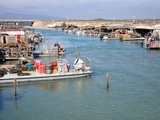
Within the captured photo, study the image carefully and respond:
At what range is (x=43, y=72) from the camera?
3356cm

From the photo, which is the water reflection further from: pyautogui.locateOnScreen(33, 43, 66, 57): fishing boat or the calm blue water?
pyautogui.locateOnScreen(33, 43, 66, 57): fishing boat

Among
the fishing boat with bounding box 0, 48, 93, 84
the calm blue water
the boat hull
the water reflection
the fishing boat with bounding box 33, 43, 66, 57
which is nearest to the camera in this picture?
the calm blue water

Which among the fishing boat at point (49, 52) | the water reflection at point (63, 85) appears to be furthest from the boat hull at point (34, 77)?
the fishing boat at point (49, 52)

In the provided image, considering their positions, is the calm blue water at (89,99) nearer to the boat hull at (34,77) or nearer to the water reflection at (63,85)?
the water reflection at (63,85)

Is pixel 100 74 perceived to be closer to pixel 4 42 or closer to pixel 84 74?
pixel 84 74

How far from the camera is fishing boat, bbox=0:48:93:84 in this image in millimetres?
32219

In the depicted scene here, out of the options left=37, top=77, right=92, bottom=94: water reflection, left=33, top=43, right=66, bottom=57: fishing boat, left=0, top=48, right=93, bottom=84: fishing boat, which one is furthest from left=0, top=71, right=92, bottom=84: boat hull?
left=33, top=43, right=66, bottom=57: fishing boat

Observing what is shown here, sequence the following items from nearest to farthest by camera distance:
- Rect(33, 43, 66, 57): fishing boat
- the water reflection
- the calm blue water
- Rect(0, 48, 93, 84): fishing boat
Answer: the calm blue water < the water reflection < Rect(0, 48, 93, 84): fishing boat < Rect(33, 43, 66, 57): fishing boat

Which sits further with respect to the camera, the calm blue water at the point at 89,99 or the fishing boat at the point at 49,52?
the fishing boat at the point at 49,52

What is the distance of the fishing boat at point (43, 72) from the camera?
106ft

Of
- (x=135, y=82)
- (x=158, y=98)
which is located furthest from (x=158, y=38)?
(x=158, y=98)

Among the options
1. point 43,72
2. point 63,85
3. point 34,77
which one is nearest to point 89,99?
point 63,85

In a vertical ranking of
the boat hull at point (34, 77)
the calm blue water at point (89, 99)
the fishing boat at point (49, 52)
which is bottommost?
the calm blue water at point (89, 99)

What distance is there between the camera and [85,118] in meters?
22.9
